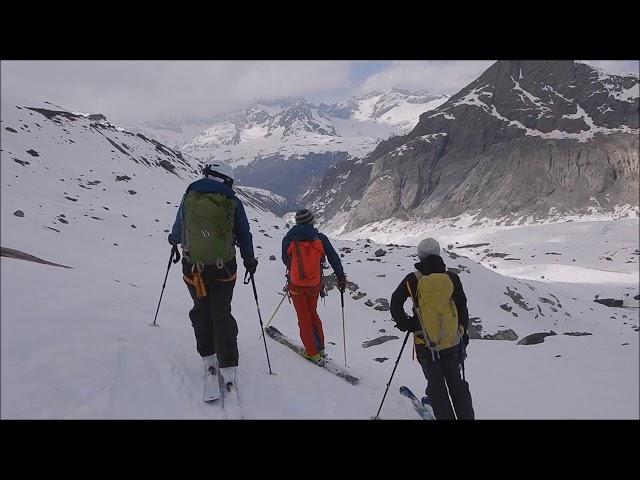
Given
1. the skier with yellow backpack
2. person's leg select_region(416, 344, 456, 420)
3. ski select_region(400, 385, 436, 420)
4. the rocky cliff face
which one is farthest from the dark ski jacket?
the rocky cliff face

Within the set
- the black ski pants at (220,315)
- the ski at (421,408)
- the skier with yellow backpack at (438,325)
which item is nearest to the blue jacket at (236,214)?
the black ski pants at (220,315)

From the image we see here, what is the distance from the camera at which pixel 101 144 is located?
40688 millimetres

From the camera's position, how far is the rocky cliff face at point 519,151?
117 metres

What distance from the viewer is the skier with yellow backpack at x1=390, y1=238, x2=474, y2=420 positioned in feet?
16.2

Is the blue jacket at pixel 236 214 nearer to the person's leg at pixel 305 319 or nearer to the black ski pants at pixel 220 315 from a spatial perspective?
the black ski pants at pixel 220 315

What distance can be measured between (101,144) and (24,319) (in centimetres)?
4226

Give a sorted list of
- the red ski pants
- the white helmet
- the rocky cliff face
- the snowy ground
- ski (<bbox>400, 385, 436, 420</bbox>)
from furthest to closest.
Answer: the rocky cliff face < the red ski pants < ski (<bbox>400, 385, 436, 420</bbox>) < the white helmet < the snowy ground

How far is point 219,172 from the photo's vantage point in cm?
516

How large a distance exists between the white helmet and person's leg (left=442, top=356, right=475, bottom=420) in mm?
3396

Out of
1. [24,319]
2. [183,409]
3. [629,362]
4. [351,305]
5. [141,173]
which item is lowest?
[351,305]

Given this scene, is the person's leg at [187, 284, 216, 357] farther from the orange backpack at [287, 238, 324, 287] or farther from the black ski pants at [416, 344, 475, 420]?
the black ski pants at [416, 344, 475, 420]
